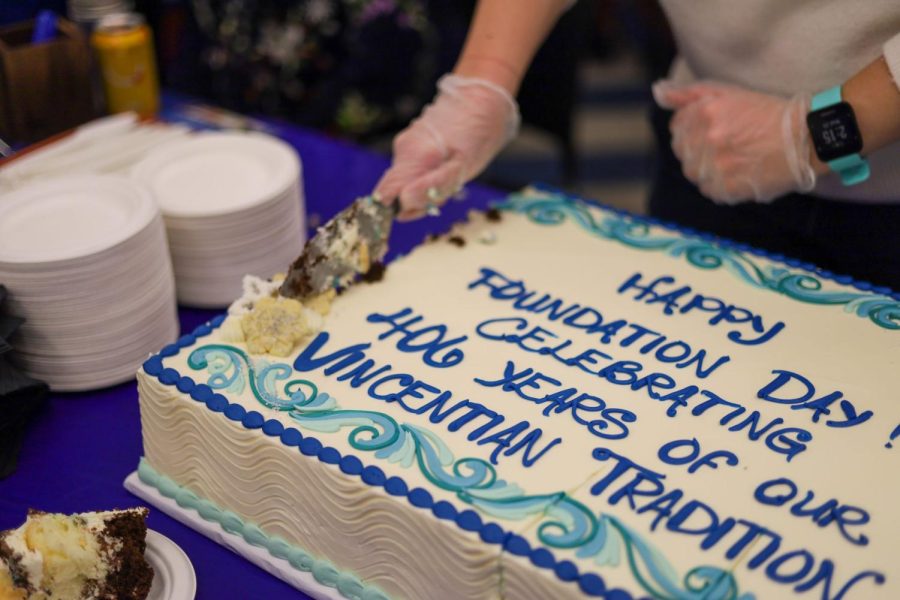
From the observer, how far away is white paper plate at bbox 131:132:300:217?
1925 mm

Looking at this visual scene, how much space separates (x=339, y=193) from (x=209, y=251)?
59cm

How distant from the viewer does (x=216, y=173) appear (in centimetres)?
205

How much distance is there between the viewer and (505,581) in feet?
4.04

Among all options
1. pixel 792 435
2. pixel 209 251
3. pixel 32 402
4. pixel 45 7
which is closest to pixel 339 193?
pixel 209 251

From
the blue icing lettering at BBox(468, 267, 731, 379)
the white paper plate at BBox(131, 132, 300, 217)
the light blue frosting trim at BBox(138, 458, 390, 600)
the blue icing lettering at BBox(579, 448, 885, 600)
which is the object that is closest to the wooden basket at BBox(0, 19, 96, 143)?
the white paper plate at BBox(131, 132, 300, 217)

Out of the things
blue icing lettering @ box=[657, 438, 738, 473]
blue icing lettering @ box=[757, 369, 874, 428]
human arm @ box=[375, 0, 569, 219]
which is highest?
human arm @ box=[375, 0, 569, 219]

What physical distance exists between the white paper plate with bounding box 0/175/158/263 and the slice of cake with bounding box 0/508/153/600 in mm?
487

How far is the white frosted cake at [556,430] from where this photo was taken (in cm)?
123

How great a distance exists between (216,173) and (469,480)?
3.38 ft

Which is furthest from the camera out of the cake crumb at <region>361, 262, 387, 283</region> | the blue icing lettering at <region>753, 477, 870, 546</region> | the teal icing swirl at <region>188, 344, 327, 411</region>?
the cake crumb at <region>361, 262, 387, 283</region>

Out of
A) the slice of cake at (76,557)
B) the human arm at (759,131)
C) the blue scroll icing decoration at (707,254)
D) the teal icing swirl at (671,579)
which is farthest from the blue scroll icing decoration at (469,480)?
the human arm at (759,131)

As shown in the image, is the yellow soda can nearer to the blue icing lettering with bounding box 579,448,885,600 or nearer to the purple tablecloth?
the purple tablecloth

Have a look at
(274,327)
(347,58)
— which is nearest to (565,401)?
(274,327)

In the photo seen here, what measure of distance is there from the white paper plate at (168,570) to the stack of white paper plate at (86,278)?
1.35 ft
